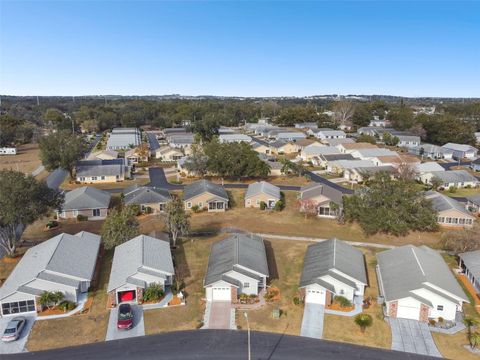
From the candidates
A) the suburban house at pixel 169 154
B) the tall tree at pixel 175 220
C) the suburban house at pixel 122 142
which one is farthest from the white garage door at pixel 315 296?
the suburban house at pixel 122 142

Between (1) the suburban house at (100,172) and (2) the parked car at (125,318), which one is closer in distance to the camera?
(2) the parked car at (125,318)

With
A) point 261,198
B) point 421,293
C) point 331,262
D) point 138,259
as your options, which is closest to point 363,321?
point 421,293

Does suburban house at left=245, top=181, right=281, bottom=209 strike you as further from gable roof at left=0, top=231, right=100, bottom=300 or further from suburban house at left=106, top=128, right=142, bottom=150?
suburban house at left=106, top=128, right=142, bottom=150

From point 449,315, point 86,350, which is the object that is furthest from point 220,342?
point 449,315

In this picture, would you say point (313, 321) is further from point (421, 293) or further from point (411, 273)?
point (411, 273)

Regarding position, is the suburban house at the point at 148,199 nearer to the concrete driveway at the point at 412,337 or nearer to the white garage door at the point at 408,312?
the white garage door at the point at 408,312

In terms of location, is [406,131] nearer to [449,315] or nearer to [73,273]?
[449,315]
